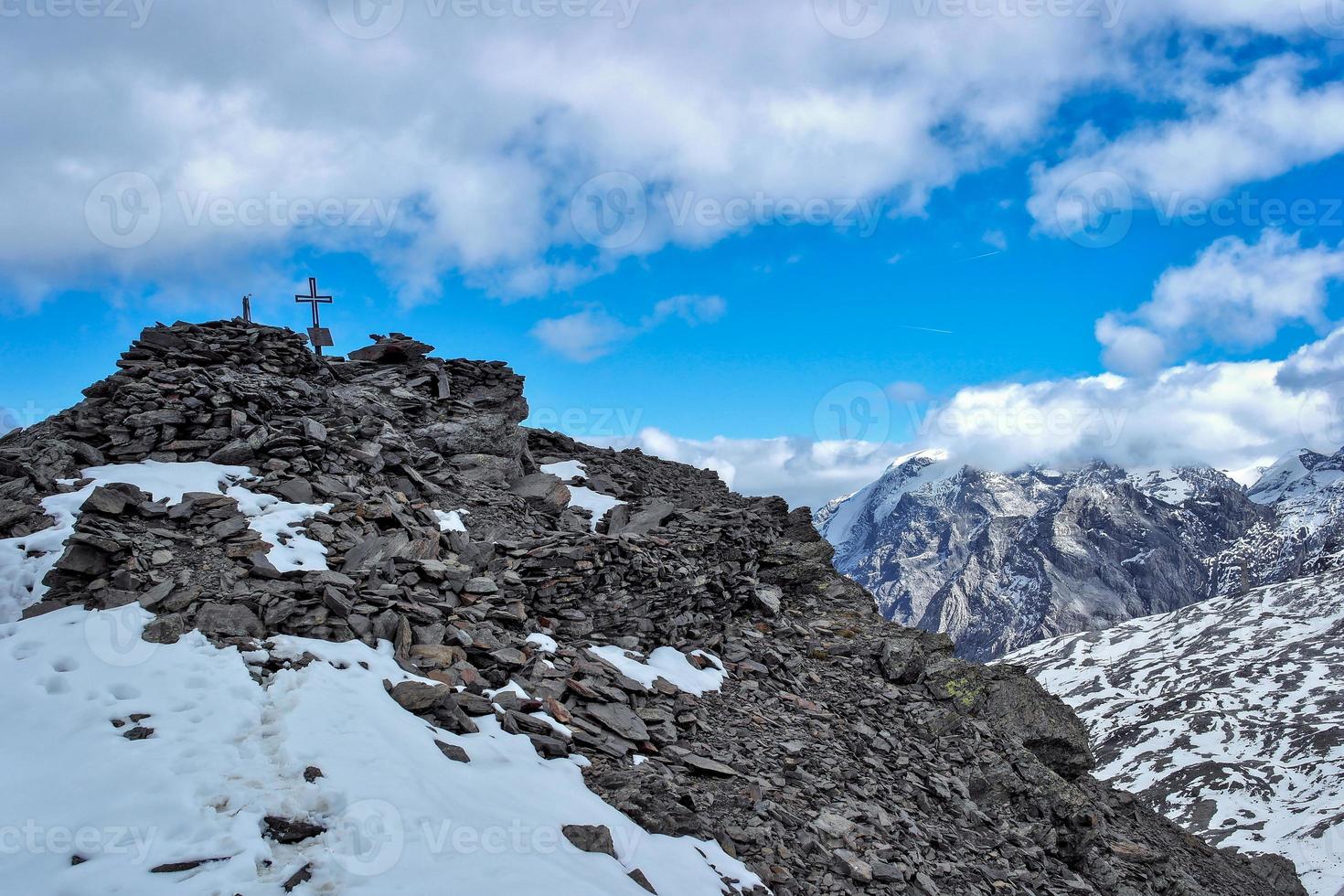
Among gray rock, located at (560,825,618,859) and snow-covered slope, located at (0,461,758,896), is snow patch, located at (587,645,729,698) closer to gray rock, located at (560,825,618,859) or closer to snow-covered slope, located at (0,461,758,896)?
snow-covered slope, located at (0,461,758,896)

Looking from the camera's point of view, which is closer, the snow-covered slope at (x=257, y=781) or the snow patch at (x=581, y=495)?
the snow-covered slope at (x=257, y=781)

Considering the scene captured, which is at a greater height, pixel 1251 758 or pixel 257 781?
pixel 257 781

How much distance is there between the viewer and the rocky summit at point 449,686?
9.37m

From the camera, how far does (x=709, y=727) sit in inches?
693

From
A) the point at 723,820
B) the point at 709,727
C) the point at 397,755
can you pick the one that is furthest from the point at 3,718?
the point at 709,727

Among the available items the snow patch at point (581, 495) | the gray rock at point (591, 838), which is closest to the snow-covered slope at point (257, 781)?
the gray rock at point (591, 838)

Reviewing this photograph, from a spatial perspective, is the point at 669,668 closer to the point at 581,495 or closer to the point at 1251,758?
the point at 581,495

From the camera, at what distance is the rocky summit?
9.37m

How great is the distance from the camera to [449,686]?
44.8 ft

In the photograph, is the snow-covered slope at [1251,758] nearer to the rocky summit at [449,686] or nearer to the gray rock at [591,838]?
the rocky summit at [449,686]

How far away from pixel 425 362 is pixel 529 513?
36.8 feet

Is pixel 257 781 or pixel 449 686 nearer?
pixel 257 781

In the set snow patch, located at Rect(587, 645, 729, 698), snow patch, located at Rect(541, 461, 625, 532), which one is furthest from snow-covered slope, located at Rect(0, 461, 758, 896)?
snow patch, located at Rect(541, 461, 625, 532)

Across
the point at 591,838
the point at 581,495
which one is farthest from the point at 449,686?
the point at 581,495
